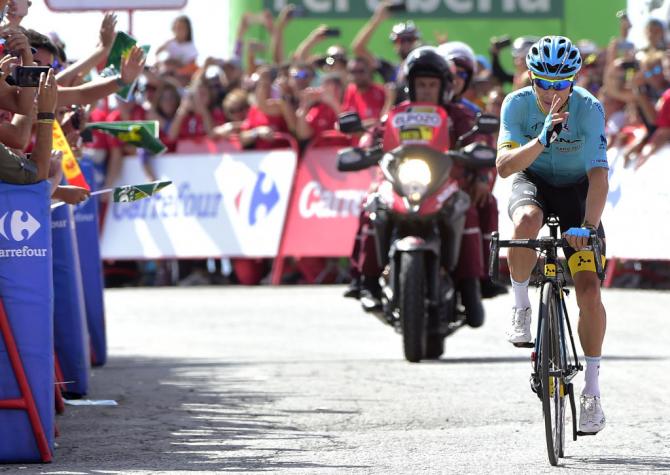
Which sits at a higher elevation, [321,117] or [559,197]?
[559,197]

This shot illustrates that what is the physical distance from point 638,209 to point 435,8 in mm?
6953

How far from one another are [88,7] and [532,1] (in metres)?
8.10

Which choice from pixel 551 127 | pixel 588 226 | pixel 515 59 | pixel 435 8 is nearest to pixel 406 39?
pixel 515 59

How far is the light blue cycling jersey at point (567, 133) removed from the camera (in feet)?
29.5

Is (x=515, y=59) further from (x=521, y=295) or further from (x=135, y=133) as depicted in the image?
(x=521, y=295)

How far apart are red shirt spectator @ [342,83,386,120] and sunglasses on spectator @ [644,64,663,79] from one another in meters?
2.70

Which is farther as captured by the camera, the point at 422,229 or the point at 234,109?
the point at 234,109

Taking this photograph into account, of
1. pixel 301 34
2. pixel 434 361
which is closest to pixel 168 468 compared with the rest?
pixel 434 361

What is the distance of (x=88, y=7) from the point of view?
59.5 feet

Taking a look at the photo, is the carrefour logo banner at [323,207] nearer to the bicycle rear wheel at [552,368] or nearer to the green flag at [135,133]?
the green flag at [135,133]

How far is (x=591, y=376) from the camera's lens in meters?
8.87

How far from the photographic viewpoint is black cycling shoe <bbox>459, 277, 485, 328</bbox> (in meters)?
13.5

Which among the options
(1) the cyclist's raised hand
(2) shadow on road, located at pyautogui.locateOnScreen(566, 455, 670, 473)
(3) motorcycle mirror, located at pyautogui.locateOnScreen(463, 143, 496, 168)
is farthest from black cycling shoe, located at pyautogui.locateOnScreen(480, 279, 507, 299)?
(1) the cyclist's raised hand

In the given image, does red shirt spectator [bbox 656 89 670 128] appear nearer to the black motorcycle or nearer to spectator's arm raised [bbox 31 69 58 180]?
the black motorcycle
